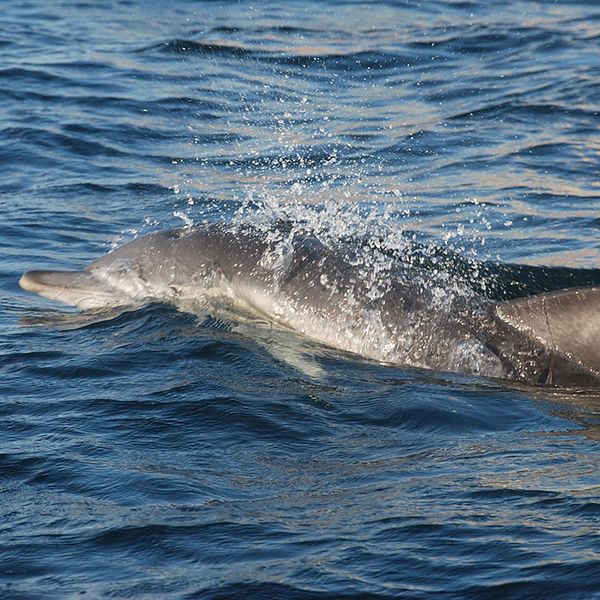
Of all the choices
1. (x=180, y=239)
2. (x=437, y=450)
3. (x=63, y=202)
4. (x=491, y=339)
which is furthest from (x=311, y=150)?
(x=437, y=450)

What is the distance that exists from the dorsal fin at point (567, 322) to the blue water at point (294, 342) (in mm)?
358

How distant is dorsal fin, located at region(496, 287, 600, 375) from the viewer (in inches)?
294

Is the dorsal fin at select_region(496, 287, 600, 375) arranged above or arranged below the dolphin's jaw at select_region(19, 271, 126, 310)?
above

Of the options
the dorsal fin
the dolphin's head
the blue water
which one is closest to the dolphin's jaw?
the dolphin's head

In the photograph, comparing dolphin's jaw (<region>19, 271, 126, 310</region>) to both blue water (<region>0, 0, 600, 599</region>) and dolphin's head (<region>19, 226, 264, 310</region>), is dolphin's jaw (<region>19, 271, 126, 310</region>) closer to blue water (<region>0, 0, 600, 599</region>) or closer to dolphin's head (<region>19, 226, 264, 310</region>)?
dolphin's head (<region>19, 226, 264, 310</region>)

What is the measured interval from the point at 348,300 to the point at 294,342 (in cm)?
45

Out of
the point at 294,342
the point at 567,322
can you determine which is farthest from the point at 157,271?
the point at 567,322

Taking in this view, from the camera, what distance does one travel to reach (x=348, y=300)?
8.41 m

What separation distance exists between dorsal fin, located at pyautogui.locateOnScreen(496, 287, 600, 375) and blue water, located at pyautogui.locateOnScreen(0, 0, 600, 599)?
1.18 ft

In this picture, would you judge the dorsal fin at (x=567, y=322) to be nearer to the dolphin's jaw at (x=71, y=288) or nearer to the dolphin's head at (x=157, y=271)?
the dolphin's head at (x=157, y=271)

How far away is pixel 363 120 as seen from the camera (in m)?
15.8

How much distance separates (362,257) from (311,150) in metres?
5.96

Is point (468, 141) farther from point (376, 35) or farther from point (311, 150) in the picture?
point (376, 35)

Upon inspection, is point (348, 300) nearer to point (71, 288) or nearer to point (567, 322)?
point (567, 322)
